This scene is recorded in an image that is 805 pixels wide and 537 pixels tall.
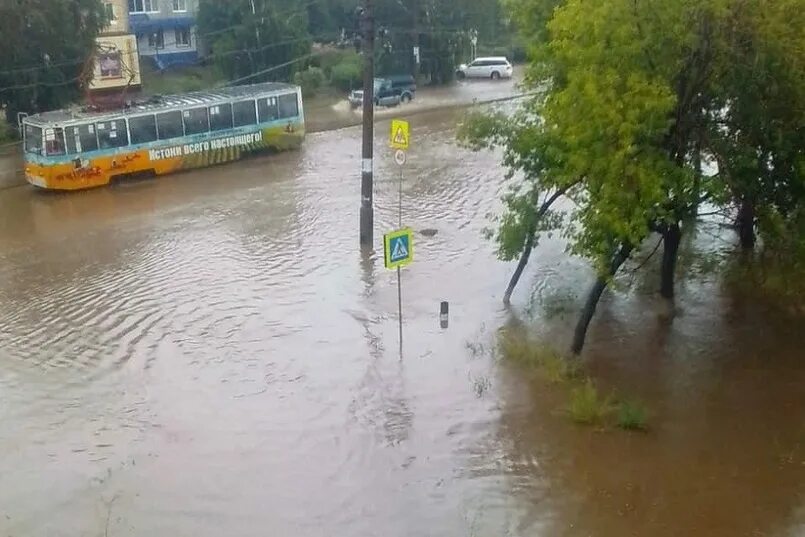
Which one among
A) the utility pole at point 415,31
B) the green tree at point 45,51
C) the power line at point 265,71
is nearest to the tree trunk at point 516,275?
the green tree at point 45,51

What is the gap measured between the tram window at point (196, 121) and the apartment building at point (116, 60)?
12431 millimetres

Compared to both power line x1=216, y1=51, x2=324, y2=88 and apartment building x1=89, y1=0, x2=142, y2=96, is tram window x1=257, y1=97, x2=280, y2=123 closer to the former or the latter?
power line x1=216, y1=51, x2=324, y2=88

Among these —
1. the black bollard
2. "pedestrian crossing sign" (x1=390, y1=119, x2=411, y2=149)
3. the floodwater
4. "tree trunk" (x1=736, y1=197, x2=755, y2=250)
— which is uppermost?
"pedestrian crossing sign" (x1=390, y1=119, x2=411, y2=149)

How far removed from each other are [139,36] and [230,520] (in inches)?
1538

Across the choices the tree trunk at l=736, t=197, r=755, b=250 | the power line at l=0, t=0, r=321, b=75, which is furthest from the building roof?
the tree trunk at l=736, t=197, r=755, b=250

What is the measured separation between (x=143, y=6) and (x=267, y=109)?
17850mm

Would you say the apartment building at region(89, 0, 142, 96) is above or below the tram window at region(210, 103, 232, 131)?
above

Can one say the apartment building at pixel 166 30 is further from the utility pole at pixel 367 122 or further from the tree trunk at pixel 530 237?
the tree trunk at pixel 530 237

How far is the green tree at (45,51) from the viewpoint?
30391mm

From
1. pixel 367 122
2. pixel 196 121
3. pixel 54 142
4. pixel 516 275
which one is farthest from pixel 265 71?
pixel 516 275

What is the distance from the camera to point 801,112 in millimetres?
13383

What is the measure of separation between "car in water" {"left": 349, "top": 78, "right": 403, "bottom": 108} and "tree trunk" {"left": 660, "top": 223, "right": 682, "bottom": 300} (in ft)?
77.9

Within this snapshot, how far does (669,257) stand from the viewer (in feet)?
55.1

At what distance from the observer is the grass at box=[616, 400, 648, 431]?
12.7 m
